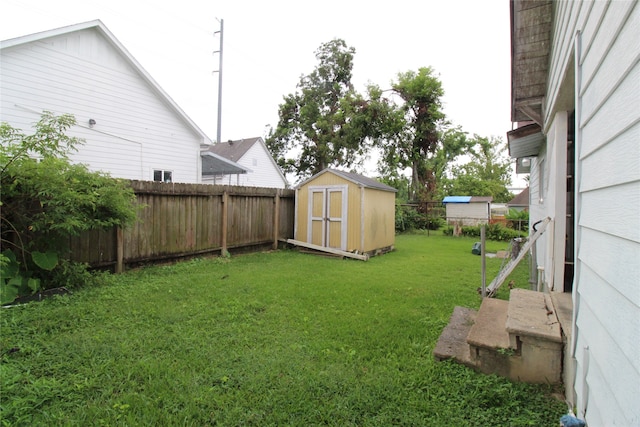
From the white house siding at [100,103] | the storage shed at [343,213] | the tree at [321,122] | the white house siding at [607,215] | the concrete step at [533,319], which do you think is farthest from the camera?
the tree at [321,122]

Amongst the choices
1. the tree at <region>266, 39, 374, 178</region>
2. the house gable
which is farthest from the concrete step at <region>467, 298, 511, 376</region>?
the tree at <region>266, 39, 374, 178</region>

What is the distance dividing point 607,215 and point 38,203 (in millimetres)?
5578

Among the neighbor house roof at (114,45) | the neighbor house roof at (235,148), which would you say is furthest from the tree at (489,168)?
the neighbor house roof at (114,45)

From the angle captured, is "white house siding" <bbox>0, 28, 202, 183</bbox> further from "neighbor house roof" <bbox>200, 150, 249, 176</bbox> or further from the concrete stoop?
the concrete stoop

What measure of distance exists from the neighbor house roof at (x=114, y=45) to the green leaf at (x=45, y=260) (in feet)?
18.1

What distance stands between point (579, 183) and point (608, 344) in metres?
0.98

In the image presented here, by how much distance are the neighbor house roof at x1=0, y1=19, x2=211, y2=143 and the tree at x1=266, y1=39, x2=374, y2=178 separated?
12311 mm

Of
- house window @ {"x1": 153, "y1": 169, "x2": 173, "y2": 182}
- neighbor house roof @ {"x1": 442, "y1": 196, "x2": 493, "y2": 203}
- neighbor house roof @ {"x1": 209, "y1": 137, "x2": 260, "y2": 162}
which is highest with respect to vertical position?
neighbor house roof @ {"x1": 209, "y1": 137, "x2": 260, "y2": 162}

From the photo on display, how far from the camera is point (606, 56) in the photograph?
1.33m

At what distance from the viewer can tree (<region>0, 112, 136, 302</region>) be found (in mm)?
3750

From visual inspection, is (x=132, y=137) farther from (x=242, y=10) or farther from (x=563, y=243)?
(x=563, y=243)

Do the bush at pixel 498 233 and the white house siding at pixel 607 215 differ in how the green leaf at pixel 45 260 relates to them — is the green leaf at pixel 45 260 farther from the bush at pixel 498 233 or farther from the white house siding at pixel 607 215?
the bush at pixel 498 233

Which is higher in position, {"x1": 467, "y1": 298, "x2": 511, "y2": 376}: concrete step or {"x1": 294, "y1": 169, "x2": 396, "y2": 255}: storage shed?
{"x1": 294, "y1": 169, "x2": 396, "y2": 255}: storage shed

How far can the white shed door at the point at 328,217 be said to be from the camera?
814 centimetres
